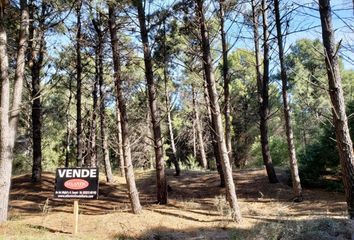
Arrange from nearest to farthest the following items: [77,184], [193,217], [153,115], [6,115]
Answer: [77,184], [6,115], [193,217], [153,115]

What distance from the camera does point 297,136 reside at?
98.8ft

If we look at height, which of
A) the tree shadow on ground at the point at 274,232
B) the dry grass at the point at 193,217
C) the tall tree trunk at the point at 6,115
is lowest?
the tree shadow on ground at the point at 274,232

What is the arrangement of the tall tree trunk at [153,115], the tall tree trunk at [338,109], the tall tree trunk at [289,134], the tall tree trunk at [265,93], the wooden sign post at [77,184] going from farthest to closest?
the tall tree trunk at [265,93], the tall tree trunk at [289,134], the tall tree trunk at [153,115], the wooden sign post at [77,184], the tall tree trunk at [338,109]

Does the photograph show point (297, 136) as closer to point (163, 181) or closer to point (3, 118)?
point (163, 181)

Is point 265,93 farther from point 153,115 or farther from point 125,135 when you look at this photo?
point 125,135

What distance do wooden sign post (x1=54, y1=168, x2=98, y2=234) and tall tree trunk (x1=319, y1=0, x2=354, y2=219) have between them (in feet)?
15.6

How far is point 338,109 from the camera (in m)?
6.84

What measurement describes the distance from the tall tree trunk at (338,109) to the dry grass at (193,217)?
0.88 m

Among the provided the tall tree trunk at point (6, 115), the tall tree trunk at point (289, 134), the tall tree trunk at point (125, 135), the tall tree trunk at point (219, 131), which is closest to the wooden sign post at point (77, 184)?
the tall tree trunk at point (125, 135)

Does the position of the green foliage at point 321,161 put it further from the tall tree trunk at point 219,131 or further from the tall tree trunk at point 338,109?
the tall tree trunk at point 338,109

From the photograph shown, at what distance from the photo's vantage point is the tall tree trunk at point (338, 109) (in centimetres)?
675

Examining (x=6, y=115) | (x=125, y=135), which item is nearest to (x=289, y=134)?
(x=125, y=135)

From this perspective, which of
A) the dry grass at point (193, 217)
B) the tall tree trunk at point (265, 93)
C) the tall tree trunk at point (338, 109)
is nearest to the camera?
the tall tree trunk at point (338, 109)

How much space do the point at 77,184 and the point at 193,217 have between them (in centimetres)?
282
